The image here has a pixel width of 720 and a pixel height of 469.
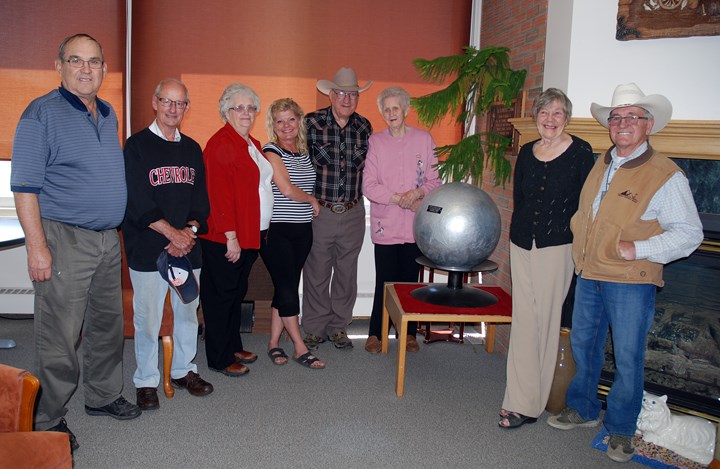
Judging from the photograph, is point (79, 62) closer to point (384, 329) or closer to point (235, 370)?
point (235, 370)

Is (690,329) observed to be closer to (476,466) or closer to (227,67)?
(476,466)

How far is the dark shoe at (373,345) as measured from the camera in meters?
4.25

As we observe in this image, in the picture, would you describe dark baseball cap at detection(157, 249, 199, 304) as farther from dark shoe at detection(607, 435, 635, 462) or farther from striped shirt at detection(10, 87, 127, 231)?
dark shoe at detection(607, 435, 635, 462)

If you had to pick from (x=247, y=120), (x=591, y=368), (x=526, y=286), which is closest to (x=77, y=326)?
(x=247, y=120)

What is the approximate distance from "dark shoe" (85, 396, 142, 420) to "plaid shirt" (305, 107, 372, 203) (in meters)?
1.74

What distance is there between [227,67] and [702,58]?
3315 mm

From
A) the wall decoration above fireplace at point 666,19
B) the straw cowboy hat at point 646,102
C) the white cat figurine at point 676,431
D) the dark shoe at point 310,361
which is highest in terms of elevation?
the wall decoration above fireplace at point 666,19

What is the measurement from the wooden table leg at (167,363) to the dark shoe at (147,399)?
0.35 ft

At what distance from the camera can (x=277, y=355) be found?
3977 millimetres

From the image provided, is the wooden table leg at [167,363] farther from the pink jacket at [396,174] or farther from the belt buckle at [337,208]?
the pink jacket at [396,174]

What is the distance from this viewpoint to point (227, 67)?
4.79m

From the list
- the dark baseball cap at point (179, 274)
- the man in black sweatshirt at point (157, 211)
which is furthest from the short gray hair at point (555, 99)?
the dark baseball cap at point (179, 274)

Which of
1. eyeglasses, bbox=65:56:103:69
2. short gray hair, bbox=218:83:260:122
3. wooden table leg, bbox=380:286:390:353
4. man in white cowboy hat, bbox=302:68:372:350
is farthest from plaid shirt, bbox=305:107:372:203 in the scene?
eyeglasses, bbox=65:56:103:69

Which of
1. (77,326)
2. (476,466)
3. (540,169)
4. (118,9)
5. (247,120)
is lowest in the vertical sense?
(476,466)
